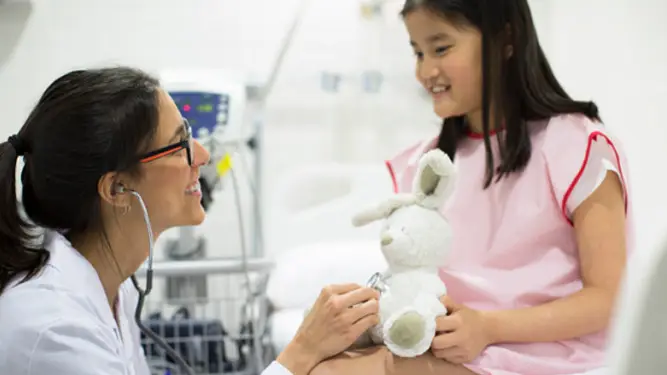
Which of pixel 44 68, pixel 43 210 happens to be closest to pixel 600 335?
pixel 43 210

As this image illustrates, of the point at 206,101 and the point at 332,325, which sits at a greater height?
the point at 206,101

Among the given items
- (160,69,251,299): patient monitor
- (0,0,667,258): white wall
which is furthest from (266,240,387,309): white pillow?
(0,0,667,258): white wall

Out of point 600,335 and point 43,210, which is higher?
point 43,210

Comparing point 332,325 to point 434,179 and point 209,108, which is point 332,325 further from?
point 209,108

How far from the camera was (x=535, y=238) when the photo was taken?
1354 mm

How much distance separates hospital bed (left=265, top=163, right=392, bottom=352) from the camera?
7.23ft

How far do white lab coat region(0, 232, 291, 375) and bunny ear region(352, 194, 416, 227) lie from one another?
1.61 feet

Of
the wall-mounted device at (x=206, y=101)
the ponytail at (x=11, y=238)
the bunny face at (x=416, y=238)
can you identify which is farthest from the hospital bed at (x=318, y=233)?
the ponytail at (x=11, y=238)

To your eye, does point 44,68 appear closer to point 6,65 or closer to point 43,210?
point 6,65

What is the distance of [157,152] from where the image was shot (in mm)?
1293

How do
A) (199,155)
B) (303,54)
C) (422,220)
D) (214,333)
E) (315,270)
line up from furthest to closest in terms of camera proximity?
1. (303,54)
2. (315,270)
3. (214,333)
4. (199,155)
5. (422,220)

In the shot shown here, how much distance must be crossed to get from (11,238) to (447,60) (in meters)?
0.86

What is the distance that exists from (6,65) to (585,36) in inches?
84.9

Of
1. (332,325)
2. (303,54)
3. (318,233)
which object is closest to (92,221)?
(332,325)
